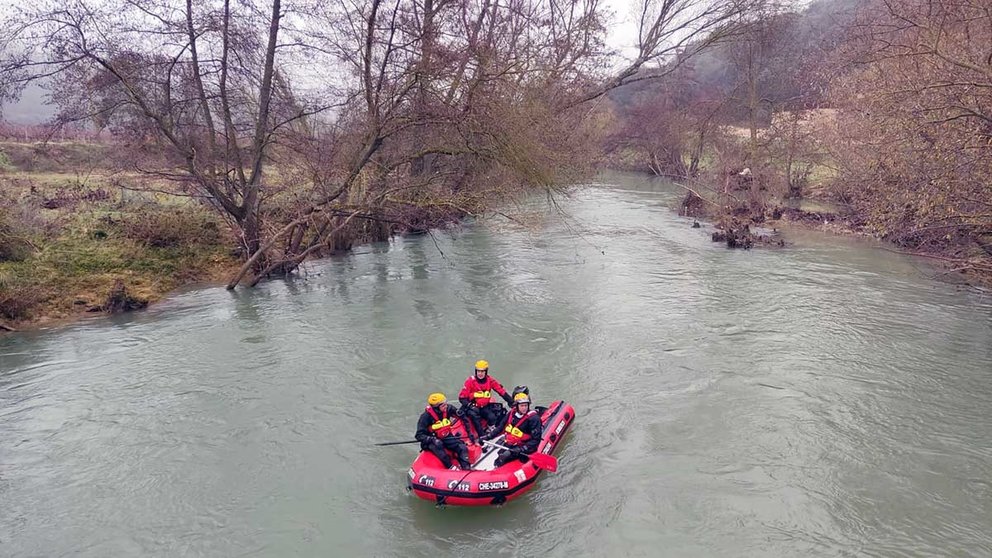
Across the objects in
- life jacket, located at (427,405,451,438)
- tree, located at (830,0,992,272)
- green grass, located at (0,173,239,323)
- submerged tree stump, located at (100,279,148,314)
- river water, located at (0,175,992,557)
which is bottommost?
river water, located at (0,175,992,557)

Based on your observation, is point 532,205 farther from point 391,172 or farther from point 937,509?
point 937,509

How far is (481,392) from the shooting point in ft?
29.1

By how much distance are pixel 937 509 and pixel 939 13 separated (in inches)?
339

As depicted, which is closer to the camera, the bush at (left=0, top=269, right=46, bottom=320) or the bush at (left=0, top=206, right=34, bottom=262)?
the bush at (left=0, top=269, right=46, bottom=320)

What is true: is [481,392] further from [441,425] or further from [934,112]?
[934,112]

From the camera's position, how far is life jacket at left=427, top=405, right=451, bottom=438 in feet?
25.7

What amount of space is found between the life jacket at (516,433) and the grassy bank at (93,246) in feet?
34.7

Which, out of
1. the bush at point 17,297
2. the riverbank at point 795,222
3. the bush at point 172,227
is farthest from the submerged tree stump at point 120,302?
the riverbank at point 795,222

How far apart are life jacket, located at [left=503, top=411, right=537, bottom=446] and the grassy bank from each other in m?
10.6

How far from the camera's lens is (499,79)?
47.6 ft

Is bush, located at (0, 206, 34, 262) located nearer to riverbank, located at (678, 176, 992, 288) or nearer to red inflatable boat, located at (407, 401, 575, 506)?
red inflatable boat, located at (407, 401, 575, 506)

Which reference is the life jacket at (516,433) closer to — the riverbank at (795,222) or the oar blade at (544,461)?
the oar blade at (544,461)

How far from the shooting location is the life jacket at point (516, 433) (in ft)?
25.9

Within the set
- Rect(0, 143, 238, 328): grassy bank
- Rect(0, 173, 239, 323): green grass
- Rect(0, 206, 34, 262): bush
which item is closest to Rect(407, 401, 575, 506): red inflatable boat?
Rect(0, 143, 238, 328): grassy bank
